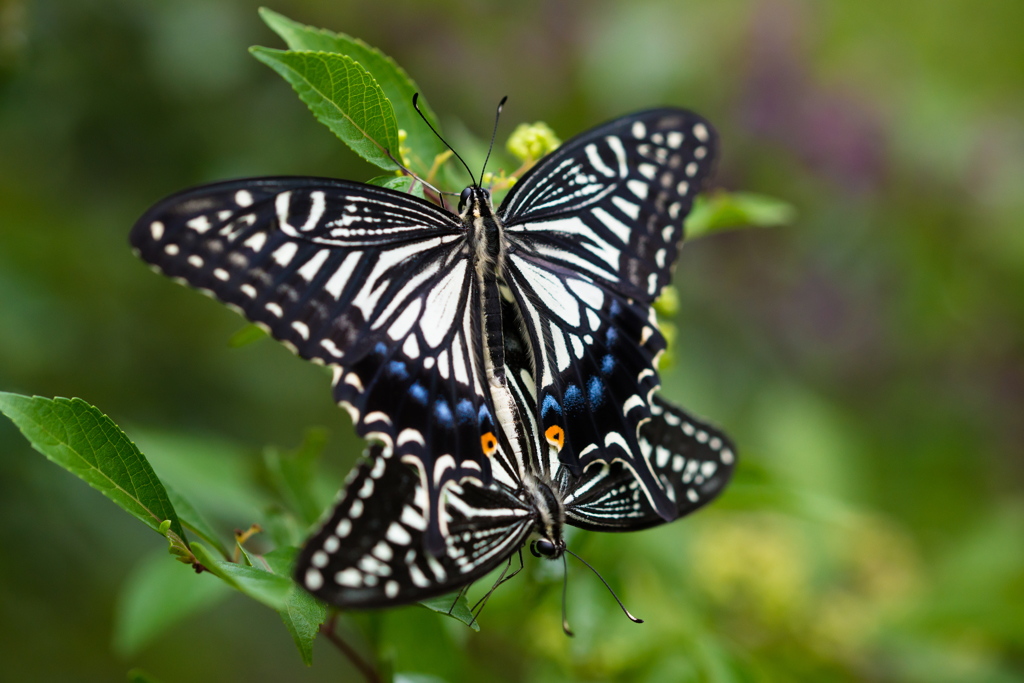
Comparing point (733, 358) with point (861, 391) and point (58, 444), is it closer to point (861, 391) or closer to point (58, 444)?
point (861, 391)

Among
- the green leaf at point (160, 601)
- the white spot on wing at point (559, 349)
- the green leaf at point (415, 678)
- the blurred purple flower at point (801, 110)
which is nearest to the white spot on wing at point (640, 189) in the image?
the white spot on wing at point (559, 349)

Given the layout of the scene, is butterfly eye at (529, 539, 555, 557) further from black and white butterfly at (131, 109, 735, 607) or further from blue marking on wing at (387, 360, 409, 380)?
blue marking on wing at (387, 360, 409, 380)

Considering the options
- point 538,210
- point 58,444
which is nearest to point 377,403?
point 58,444

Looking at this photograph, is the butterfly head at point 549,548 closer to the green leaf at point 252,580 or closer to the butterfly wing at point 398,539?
the butterfly wing at point 398,539

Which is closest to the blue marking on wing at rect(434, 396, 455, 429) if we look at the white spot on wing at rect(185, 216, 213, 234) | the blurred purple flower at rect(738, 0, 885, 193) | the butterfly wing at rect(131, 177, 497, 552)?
the butterfly wing at rect(131, 177, 497, 552)

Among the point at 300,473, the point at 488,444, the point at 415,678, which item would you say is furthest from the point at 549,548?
the point at 300,473

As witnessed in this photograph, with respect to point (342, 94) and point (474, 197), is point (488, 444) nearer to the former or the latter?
point (474, 197)

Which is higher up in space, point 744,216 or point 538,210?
point 744,216
